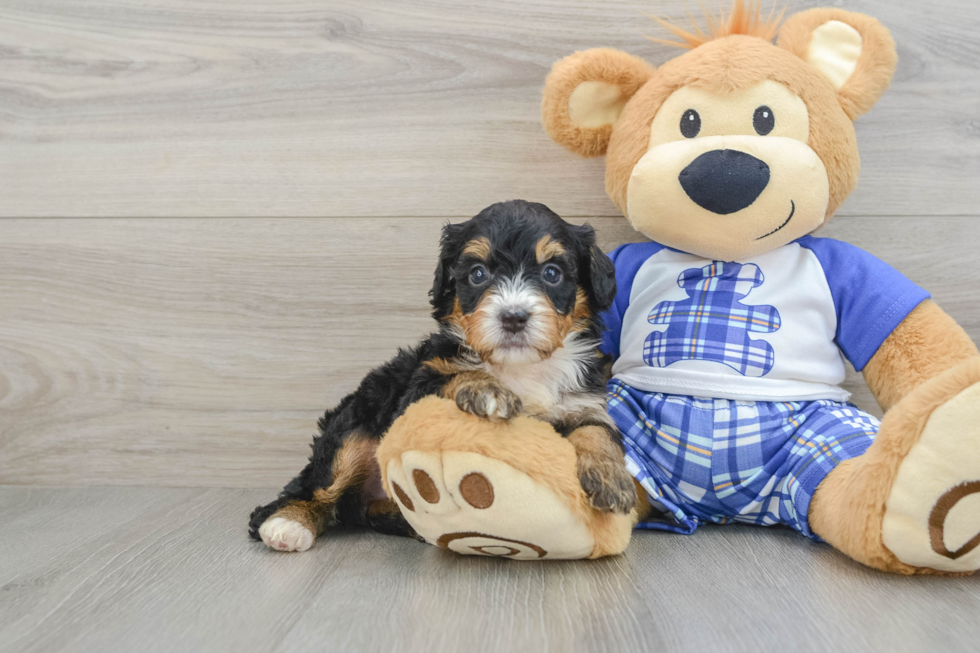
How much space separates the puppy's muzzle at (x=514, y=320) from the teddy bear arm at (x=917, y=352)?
972 millimetres

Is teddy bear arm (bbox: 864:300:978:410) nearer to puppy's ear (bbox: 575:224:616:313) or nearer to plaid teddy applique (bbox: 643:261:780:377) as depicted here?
Answer: plaid teddy applique (bbox: 643:261:780:377)

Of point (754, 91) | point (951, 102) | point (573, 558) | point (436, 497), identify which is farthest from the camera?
point (951, 102)

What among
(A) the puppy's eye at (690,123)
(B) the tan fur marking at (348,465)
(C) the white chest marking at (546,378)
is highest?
(A) the puppy's eye at (690,123)

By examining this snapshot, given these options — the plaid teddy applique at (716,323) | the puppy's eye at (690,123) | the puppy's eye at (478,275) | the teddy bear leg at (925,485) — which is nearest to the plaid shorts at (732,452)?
the plaid teddy applique at (716,323)

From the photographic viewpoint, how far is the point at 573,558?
63.1 inches

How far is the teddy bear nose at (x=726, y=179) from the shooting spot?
1.71m

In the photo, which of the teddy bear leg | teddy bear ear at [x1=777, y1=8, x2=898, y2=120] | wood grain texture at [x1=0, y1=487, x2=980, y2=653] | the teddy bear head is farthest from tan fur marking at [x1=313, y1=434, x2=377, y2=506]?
teddy bear ear at [x1=777, y1=8, x2=898, y2=120]

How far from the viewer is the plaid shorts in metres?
1.74

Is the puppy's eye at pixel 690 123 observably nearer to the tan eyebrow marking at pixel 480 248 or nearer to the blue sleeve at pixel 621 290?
the blue sleeve at pixel 621 290

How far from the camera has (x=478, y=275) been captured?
1.71 metres

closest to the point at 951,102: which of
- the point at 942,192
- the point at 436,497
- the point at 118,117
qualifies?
the point at 942,192

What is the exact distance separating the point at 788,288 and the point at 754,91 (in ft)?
1.74

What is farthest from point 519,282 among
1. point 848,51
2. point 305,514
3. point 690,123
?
point 848,51

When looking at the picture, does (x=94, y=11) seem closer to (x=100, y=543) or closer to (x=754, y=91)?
(x=100, y=543)
